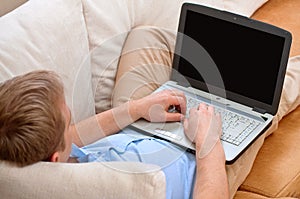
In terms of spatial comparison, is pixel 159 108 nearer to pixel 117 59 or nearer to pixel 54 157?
pixel 117 59

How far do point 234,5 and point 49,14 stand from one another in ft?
3.15

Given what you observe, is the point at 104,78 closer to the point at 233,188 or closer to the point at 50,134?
the point at 233,188

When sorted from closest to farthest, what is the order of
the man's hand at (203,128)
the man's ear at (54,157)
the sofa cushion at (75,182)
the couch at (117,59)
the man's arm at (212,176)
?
1. the sofa cushion at (75,182)
2. the man's ear at (54,157)
3. the man's arm at (212,176)
4. the man's hand at (203,128)
5. the couch at (117,59)

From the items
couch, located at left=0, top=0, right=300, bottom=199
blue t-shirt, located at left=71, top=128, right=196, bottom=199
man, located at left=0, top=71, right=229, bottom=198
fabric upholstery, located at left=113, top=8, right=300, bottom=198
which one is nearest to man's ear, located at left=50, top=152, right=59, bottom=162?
man, located at left=0, top=71, right=229, bottom=198

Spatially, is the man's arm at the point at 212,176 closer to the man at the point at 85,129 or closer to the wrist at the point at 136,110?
the man at the point at 85,129

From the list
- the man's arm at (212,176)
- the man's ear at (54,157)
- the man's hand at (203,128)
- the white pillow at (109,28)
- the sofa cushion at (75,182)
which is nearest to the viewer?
the sofa cushion at (75,182)

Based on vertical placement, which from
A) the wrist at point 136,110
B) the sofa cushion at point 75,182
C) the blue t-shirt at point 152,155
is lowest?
the blue t-shirt at point 152,155

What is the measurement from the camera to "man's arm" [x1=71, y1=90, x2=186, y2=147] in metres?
1.56

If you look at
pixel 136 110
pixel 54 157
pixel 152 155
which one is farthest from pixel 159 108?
pixel 54 157

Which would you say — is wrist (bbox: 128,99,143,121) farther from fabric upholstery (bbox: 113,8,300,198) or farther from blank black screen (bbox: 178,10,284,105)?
blank black screen (bbox: 178,10,284,105)

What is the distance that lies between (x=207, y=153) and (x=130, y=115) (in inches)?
11.2

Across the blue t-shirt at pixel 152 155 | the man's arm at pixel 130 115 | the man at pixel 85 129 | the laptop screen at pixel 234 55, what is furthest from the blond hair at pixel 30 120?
the laptop screen at pixel 234 55

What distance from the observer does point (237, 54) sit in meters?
1.68

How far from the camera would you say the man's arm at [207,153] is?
51.6 inches
